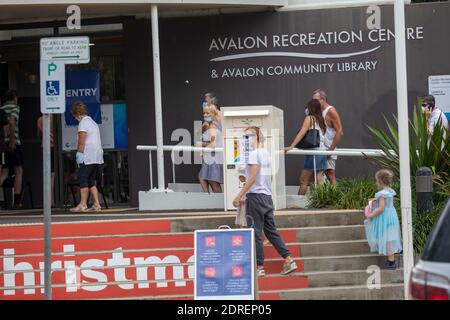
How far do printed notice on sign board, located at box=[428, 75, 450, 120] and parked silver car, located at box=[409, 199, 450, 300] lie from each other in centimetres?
1038

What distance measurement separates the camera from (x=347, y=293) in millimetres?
11758

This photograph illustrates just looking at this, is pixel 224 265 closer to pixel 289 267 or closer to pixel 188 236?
pixel 289 267

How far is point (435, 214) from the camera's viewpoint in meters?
12.5

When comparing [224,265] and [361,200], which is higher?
[361,200]

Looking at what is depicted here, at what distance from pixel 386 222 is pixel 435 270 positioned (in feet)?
20.3

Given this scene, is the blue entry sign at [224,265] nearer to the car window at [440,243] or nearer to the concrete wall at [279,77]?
the car window at [440,243]

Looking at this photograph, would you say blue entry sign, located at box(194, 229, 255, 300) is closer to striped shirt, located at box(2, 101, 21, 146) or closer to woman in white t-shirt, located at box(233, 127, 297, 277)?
woman in white t-shirt, located at box(233, 127, 297, 277)

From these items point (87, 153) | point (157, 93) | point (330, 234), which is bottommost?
point (330, 234)

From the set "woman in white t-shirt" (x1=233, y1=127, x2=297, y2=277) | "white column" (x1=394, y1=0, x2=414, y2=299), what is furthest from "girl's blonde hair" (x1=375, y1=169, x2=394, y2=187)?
"woman in white t-shirt" (x1=233, y1=127, x2=297, y2=277)

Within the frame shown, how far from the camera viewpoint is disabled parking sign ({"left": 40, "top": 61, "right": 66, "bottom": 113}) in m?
10.3

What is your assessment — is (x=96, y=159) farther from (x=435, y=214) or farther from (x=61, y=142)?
(x=435, y=214)

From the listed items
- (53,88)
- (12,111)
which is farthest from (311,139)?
(53,88)

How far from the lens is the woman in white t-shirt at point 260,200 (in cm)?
1163
